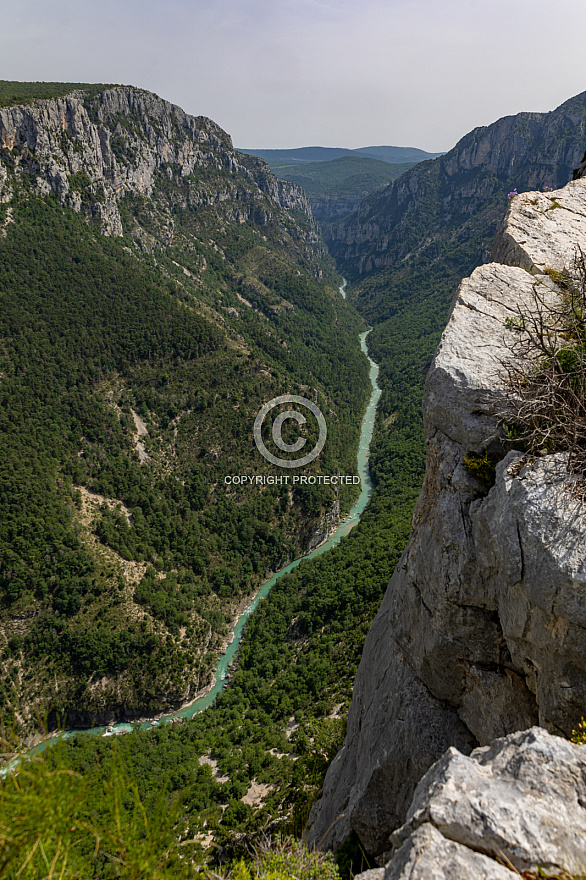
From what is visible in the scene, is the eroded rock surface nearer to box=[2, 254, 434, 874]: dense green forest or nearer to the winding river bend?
box=[2, 254, 434, 874]: dense green forest

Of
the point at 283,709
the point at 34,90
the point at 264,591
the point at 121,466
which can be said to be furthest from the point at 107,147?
the point at 283,709

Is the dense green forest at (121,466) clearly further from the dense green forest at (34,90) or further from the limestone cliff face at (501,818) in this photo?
the limestone cliff face at (501,818)

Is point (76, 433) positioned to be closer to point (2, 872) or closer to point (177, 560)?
point (177, 560)

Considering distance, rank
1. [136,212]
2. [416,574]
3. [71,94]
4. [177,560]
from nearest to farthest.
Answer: [416,574] < [177,560] < [71,94] < [136,212]

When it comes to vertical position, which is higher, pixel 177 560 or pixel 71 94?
pixel 71 94

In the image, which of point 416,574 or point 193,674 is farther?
point 193,674

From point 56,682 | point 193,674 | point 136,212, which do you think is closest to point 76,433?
point 56,682

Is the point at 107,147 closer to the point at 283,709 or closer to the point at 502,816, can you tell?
the point at 283,709
